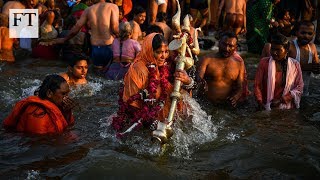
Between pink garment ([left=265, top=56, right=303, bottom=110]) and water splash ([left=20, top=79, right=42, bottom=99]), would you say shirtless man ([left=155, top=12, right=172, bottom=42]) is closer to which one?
pink garment ([left=265, top=56, right=303, bottom=110])

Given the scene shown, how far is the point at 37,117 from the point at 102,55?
381 cm

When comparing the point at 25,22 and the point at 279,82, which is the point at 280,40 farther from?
the point at 25,22

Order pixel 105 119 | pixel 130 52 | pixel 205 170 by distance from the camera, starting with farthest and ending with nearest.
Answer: pixel 130 52 < pixel 105 119 < pixel 205 170

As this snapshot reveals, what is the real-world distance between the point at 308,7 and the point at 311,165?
22.4 feet

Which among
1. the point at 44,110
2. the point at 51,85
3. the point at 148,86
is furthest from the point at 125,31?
the point at 148,86

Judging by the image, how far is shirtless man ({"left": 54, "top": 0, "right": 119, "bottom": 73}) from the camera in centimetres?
852

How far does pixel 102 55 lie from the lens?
8641mm

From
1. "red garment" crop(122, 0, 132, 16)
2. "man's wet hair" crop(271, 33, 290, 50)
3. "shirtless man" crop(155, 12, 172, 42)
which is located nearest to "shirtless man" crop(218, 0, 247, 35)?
"shirtless man" crop(155, 12, 172, 42)

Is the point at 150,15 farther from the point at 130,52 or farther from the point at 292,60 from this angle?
the point at 292,60

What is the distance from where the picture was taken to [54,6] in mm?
11141

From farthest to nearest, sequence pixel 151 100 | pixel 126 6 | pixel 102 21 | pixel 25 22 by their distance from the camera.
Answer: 1. pixel 126 6
2. pixel 25 22
3. pixel 102 21
4. pixel 151 100

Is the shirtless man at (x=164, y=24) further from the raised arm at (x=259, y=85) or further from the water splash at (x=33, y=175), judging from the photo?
the water splash at (x=33, y=175)

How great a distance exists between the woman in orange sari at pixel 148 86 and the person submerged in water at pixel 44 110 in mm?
764

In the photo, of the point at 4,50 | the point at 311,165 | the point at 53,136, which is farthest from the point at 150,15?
the point at 311,165
